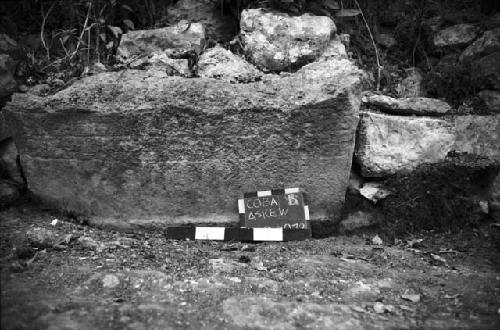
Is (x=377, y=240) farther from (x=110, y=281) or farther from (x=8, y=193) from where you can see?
(x=8, y=193)

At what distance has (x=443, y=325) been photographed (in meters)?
2.09

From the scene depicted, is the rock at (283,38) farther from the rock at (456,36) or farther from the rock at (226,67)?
the rock at (456,36)

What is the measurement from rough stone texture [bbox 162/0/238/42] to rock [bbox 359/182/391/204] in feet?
5.86

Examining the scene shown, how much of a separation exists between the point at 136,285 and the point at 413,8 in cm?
336

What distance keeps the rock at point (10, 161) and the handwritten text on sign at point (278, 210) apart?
183 cm

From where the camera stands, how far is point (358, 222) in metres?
3.27

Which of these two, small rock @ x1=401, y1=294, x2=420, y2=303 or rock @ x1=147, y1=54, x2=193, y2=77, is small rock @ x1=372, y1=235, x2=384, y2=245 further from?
rock @ x1=147, y1=54, x2=193, y2=77

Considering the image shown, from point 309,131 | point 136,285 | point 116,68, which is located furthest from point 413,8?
point 136,285

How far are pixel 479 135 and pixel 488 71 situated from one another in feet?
1.75

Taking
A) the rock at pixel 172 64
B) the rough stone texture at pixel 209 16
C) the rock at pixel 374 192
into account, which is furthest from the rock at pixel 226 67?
the rock at pixel 374 192

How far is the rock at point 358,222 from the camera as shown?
128 inches

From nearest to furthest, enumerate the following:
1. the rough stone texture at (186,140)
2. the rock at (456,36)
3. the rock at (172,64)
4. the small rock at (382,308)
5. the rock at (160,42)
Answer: the small rock at (382,308), the rough stone texture at (186,140), the rock at (172,64), the rock at (160,42), the rock at (456,36)

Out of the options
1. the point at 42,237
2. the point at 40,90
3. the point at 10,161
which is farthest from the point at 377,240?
the point at 10,161

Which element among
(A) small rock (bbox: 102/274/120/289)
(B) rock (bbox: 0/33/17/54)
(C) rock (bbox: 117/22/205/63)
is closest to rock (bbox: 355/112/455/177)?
(C) rock (bbox: 117/22/205/63)
